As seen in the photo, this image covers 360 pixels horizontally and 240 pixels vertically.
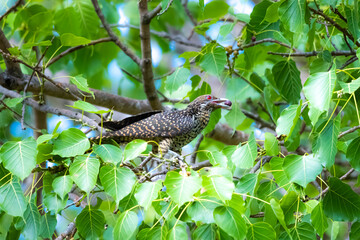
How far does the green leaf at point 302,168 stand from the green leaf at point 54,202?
1095 mm

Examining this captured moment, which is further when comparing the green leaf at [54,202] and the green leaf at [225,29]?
the green leaf at [225,29]

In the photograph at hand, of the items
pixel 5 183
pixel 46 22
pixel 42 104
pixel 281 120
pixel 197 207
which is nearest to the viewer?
pixel 197 207

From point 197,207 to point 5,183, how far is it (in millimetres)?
1023

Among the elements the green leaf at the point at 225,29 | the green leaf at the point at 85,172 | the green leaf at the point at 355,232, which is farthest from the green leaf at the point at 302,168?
the green leaf at the point at 225,29

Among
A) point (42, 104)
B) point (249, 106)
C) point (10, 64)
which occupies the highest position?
point (10, 64)

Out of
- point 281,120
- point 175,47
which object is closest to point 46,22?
point 175,47

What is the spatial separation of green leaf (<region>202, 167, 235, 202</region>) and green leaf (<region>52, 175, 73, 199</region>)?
68cm

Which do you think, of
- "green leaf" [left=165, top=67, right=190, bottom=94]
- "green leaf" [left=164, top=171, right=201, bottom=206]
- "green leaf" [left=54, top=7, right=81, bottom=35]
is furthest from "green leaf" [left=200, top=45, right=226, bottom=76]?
"green leaf" [left=54, top=7, right=81, bottom=35]

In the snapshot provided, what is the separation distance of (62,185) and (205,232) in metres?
0.71

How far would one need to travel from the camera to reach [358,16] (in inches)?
122

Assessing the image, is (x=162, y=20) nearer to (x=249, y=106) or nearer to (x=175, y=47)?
(x=175, y=47)

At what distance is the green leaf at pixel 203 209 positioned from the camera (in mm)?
2221

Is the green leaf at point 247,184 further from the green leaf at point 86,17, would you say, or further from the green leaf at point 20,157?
the green leaf at point 86,17

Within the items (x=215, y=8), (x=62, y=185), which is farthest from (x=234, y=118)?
(x=215, y=8)
